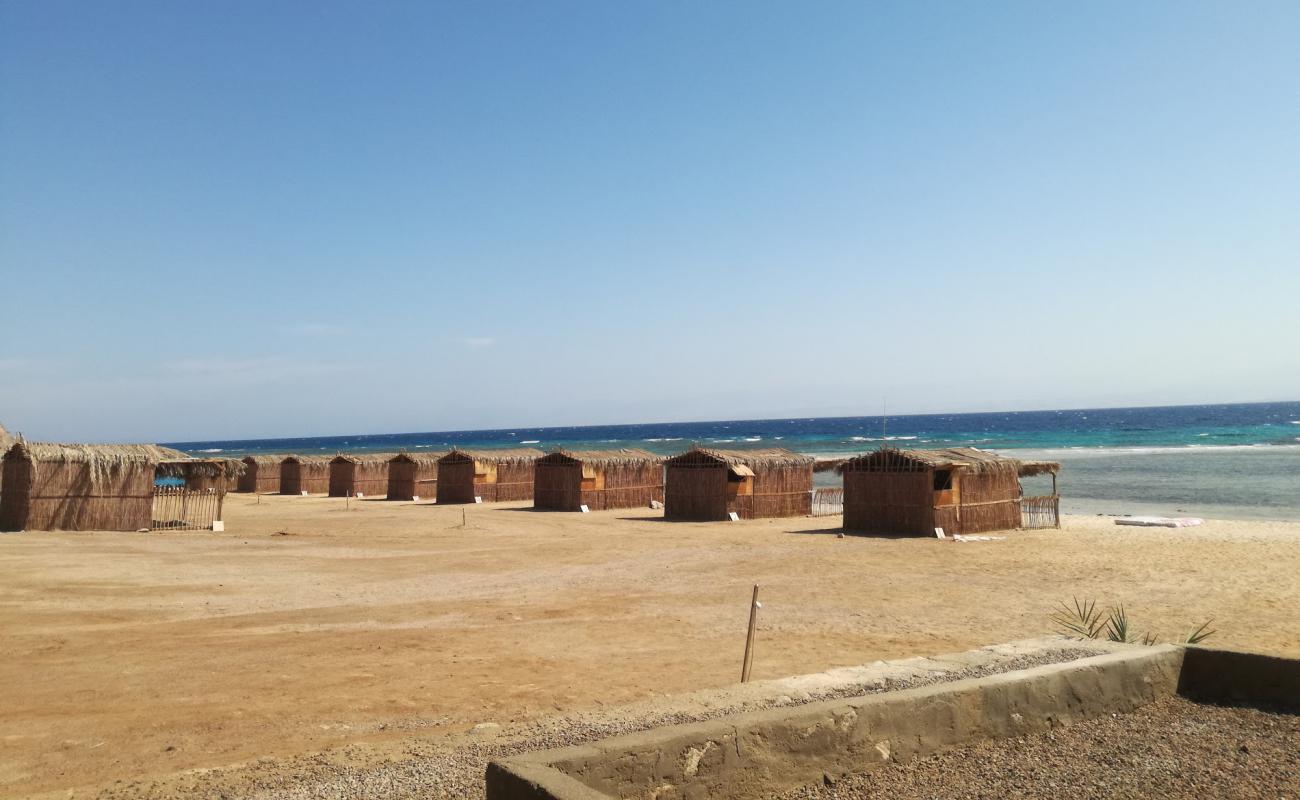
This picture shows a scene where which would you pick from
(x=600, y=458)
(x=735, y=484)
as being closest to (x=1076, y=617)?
(x=735, y=484)

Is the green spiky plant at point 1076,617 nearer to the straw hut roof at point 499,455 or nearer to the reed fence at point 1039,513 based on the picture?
the reed fence at point 1039,513

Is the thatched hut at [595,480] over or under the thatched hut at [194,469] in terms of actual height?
under

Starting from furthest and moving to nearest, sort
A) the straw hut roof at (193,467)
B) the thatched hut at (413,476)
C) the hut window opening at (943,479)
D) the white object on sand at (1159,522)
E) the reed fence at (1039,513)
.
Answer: the thatched hut at (413,476)
the white object on sand at (1159,522)
the reed fence at (1039,513)
the straw hut roof at (193,467)
the hut window opening at (943,479)

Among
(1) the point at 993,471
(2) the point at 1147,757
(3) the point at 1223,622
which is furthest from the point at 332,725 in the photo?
(1) the point at 993,471

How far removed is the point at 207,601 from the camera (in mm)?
12914

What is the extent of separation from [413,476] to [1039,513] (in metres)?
24.4

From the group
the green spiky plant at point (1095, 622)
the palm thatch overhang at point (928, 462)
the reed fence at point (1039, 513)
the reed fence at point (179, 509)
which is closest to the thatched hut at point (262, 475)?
the reed fence at point (179, 509)

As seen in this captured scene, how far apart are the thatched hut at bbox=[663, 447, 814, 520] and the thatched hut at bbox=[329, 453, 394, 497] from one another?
56.8ft

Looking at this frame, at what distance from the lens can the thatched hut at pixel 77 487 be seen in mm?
20688

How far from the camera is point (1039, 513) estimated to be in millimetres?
24094

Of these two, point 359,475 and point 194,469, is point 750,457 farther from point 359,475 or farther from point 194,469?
point 359,475

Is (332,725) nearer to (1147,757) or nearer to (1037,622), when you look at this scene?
(1147,757)

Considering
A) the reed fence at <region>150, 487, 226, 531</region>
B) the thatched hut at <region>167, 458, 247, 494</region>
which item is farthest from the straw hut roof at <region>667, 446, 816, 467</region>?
the reed fence at <region>150, 487, 226, 531</region>

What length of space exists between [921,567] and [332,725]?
12.7 meters
